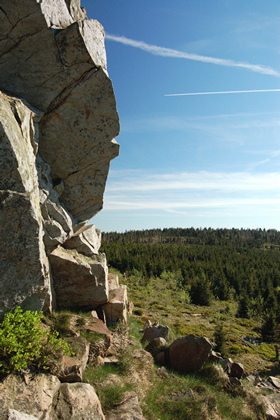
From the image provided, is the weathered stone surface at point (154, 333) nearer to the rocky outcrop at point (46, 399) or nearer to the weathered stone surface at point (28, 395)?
the rocky outcrop at point (46, 399)

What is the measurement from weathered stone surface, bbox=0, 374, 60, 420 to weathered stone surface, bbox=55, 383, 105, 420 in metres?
0.27

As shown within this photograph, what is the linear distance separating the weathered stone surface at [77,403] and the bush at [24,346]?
2.65 ft

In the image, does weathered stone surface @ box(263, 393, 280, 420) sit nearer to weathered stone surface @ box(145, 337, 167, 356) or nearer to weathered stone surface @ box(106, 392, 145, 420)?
weathered stone surface @ box(145, 337, 167, 356)

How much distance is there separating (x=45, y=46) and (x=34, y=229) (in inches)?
291

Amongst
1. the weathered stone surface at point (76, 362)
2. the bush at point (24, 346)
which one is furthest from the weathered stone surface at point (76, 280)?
the bush at point (24, 346)

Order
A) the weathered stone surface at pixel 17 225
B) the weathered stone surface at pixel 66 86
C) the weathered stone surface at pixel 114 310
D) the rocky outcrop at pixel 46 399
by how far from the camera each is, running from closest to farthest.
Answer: the rocky outcrop at pixel 46 399 → the weathered stone surface at pixel 17 225 → the weathered stone surface at pixel 66 86 → the weathered stone surface at pixel 114 310

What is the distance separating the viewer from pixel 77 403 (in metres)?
6.92

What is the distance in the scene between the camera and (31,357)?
7.00m

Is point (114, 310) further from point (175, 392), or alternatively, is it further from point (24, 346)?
point (24, 346)

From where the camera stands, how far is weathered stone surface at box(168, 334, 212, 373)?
38.6 feet

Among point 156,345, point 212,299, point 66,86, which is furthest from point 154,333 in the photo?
point 212,299

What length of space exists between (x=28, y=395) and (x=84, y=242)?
727cm

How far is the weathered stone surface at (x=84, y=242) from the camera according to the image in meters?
12.7

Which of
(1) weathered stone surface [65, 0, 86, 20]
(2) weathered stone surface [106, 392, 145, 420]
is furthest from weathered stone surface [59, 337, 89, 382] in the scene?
(1) weathered stone surface [65, 0, 86, 20]
